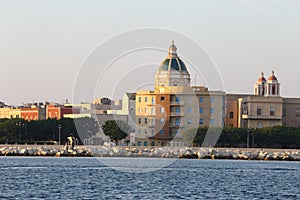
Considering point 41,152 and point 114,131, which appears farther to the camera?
point 114,131

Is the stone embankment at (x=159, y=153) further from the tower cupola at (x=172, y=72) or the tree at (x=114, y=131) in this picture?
the tower cupola at (x=172, y=72)

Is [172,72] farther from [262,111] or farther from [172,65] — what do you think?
[262,111]

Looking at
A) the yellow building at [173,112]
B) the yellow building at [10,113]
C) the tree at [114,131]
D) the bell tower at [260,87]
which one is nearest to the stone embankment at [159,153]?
the yellow building at [173,112]

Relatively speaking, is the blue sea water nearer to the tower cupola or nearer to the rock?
the rock

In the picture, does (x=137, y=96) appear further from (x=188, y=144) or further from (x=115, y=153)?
(x=115, y=153)

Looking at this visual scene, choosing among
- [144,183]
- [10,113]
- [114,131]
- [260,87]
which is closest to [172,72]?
[260,87]

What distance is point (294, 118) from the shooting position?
126375 mm

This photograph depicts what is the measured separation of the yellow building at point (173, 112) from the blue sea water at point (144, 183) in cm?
4358

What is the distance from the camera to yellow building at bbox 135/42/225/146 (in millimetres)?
119938

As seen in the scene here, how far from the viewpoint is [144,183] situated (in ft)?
184

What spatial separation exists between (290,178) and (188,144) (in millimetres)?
47481

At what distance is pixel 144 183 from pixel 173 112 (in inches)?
2560

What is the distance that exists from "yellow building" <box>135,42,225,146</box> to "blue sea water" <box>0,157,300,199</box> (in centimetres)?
4358

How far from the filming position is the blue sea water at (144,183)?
48053 millimetres
